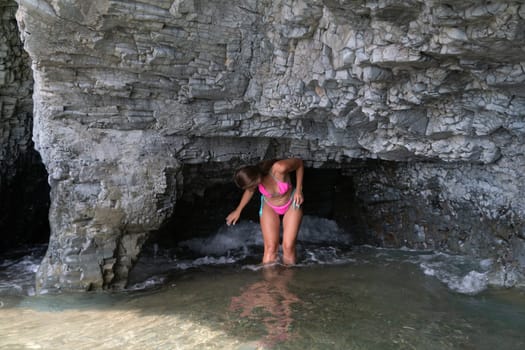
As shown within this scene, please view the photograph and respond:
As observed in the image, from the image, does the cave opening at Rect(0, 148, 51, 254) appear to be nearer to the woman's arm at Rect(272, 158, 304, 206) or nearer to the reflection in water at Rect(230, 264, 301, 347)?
the woman's arm at Rect(272, 158, 304, 206)

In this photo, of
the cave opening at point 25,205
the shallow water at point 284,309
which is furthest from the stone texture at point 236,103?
the cave opening at point 25,205

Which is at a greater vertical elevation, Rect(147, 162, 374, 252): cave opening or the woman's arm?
the woman's arm

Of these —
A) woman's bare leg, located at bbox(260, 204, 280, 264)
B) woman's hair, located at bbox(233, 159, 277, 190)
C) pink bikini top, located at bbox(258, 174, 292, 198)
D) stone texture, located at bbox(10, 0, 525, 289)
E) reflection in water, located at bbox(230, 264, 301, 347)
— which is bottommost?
reflection in water, located at bbox(230, 264, 301, 347)

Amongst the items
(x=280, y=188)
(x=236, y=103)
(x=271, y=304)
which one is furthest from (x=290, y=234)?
(x=271, y=304)

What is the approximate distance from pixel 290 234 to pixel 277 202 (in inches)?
16.2

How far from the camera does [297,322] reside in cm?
345

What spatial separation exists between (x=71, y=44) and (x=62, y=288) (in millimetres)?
2315

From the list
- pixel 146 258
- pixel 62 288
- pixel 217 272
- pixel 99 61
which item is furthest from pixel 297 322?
pixel 146 258

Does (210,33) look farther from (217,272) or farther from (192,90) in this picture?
(217,272)

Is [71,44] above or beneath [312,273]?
above

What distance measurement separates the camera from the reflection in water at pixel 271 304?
10.7 feet

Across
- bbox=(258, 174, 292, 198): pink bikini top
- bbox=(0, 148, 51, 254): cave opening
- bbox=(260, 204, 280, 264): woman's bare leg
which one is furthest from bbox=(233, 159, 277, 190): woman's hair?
bbox=(0, 148, 51, 254): cave opening

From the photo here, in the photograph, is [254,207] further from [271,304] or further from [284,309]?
[284,309]

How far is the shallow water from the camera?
10.4 ft
